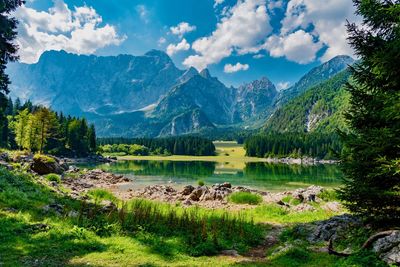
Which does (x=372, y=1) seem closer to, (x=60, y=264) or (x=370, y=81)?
(x=370, y=81)

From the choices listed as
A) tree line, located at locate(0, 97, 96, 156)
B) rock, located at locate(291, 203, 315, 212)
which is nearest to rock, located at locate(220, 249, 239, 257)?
rock, located at locate(291, 203, 315, 212)

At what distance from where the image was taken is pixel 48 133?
11219 centimetres

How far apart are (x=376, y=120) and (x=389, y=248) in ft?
24.1

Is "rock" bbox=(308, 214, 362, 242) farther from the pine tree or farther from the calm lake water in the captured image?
the calm lake water

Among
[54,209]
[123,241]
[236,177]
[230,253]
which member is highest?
[236,177]

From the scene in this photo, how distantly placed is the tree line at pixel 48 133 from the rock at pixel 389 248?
93.9 metres

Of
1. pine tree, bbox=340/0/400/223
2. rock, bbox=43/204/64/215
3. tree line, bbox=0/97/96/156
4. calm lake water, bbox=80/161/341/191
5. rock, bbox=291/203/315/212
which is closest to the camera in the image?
pine tree, bbox=340/0/400/223

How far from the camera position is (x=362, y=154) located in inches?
677

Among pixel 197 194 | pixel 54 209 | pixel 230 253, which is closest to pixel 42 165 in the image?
pixel 197 194

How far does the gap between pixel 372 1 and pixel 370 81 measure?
435cm

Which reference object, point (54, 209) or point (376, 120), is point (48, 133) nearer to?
point (54, 209)

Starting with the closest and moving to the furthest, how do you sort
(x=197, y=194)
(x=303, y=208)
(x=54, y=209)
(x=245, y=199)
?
(x=54, y=209) < (x=303, y=208) < (x=245, y=199) < (x=197, y=194)

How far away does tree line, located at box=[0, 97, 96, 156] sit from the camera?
94.9m

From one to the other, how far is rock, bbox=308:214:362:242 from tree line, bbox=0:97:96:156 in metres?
88.9
